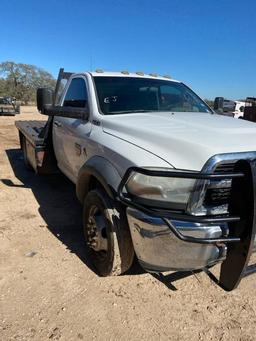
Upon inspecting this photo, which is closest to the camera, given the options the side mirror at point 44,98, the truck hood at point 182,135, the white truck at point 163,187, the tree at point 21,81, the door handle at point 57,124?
the white truck at point 163,187

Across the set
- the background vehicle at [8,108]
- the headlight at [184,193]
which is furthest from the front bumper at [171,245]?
the background vehicle at [8,108]

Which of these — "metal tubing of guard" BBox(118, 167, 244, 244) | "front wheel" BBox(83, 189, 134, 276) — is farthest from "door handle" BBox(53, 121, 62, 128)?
"metal tubing of guard" BBox(118, 167, 244, 244)

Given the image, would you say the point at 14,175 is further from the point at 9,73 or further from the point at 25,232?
the point at 9,73

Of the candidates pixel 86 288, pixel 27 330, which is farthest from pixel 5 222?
pixel 27 330

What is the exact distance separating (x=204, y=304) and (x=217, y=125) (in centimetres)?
163

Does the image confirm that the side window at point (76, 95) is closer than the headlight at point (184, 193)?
No

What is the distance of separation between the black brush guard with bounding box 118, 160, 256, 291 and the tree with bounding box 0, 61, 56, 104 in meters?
49.3

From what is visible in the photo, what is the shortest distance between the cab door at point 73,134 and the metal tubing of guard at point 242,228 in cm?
201

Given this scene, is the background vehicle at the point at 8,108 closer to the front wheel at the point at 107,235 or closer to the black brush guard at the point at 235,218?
the front wheel at the point at 107,235

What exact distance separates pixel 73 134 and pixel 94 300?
7.04 ft

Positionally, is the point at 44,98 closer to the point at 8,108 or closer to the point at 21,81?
the point at 8,108

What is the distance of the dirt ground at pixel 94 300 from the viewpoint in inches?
112

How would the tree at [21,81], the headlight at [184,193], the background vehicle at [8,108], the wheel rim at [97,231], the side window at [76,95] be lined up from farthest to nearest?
the tree at [21,81] < the background vehicle at [8,108] < the side window at [76,95] < the wheel rim at [97,231] < the headlight at [184,193]

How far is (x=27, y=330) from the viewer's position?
9.23 ft
